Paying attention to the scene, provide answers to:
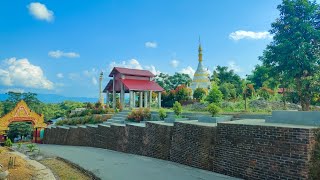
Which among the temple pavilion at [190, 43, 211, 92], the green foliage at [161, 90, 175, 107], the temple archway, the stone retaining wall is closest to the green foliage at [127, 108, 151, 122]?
the stone retaining wall

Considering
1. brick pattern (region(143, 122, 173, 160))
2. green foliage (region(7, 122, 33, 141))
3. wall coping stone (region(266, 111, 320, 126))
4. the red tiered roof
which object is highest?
the red tiered roof

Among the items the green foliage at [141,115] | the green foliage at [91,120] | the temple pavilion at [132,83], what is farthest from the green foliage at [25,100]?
the green foliage at [141,115]

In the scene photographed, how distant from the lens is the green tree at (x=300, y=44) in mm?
13234

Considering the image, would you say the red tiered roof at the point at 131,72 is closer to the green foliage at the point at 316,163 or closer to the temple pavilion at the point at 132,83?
the temple pavilion at the point at 132,83

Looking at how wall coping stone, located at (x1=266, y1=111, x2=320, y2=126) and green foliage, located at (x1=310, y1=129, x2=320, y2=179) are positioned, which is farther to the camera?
wall coping stone, located at (x1=266, y1=111, x2=320, y2=126)

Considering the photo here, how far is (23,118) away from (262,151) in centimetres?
2680

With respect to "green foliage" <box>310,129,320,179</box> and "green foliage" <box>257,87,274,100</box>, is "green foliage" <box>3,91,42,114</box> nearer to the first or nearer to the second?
"green foliage" <box>257,87,274,100</box>

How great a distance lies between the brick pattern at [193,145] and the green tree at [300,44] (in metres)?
7.47

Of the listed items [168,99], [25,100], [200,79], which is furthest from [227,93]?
[25,100]

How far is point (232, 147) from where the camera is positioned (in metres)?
7.84

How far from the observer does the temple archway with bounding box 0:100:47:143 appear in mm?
26000

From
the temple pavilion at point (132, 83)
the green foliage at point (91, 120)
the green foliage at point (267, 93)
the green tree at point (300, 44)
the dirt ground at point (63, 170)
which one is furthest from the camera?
the temple pavilion at point (132, 83)

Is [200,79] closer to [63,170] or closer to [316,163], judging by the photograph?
[63,170]

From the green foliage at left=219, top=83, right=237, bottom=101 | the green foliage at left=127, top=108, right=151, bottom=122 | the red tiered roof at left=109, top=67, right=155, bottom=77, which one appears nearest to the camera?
the green foliage at left=127, top=108, right=151, bottom=122
